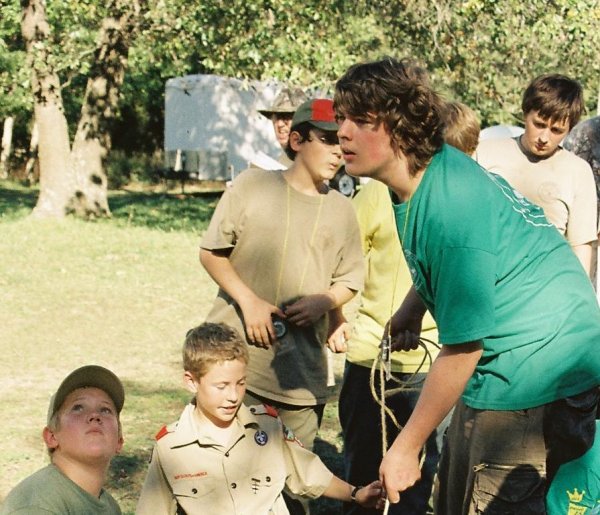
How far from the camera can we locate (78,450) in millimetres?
3123


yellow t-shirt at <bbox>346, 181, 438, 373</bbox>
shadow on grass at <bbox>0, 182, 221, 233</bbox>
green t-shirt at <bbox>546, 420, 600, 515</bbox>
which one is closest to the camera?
green t-shirt at <bbox>546, 420, 600, 515</bbox>

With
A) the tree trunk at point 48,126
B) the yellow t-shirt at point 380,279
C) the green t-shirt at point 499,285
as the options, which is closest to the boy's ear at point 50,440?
the green t-shirt at point 499,285

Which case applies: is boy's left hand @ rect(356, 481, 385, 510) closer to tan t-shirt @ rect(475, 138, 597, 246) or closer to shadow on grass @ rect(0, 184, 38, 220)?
tan t-shirt @ rect(475, 138, 597, 246)

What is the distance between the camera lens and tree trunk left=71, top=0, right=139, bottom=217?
71.2ft

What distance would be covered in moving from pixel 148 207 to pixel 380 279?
2141 cm

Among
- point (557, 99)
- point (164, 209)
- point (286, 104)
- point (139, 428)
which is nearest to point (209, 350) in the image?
point (557, 99)

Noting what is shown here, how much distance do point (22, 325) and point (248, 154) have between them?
22.1 meters

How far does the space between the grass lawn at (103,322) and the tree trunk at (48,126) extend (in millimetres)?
712

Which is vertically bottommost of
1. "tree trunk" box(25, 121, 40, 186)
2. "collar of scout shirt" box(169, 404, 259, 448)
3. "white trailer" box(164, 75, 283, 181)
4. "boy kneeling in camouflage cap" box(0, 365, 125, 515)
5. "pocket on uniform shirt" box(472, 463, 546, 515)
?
"tree trunk" box(25, 121, 40, 186)

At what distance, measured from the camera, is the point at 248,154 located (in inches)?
1278

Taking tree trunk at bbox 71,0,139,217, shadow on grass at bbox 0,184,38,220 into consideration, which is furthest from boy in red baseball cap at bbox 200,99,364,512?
tree trunk at bbox 71,0,139,217

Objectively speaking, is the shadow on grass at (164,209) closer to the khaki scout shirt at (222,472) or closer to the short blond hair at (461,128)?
the short blond hair at (461,128)

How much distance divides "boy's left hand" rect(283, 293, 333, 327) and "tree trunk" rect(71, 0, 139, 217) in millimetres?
17372

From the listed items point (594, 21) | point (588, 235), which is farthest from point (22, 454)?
point (594, 21)
